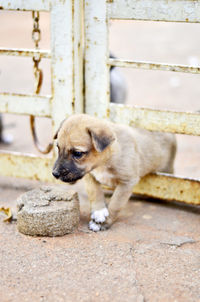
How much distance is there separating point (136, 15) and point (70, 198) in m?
1.68

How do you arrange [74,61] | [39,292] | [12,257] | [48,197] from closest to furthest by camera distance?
[39,292], [12,257], [48,197], [74,61]

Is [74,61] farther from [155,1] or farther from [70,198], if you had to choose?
[70,198]

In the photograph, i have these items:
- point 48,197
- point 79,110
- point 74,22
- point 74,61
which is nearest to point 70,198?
point 48,197

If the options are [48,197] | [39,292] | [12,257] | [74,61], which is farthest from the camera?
[74,61]

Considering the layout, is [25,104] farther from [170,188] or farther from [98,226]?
[170,188]

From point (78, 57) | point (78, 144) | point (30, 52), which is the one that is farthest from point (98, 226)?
point (30, 52)

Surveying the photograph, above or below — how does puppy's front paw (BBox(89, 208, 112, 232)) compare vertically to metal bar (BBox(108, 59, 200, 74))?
below

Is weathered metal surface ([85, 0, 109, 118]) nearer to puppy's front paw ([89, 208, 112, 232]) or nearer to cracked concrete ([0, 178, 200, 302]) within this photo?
puppy's front paw ([89, 208, 112, 232])

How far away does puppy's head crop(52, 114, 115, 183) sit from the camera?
3684 millimetres

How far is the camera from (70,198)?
12.9ft

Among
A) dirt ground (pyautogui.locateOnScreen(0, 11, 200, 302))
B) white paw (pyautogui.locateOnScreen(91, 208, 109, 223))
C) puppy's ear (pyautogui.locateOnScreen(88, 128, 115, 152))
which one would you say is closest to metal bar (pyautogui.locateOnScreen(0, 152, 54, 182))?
dirt ground (pyautogui.locateOnScreen(0, 11, 200, 302))

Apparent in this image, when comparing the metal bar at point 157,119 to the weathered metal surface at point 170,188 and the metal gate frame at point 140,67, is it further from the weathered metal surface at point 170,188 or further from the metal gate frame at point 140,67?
the weathered metal surface at point 170,188

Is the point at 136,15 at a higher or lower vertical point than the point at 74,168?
higher

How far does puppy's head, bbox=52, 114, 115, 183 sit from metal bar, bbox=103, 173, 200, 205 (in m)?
0.99
